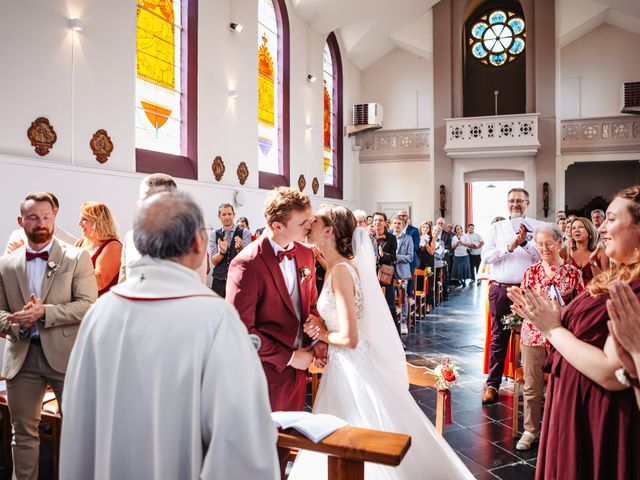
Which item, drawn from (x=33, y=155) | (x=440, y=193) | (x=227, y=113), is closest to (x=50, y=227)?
(x=33, y=155)

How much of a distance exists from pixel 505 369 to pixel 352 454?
4.08 m

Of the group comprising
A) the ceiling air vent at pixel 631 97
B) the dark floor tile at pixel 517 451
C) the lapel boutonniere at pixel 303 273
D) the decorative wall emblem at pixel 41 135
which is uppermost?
the ceiling air vent at pixel 631 97

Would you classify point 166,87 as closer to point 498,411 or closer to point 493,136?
point 498,411

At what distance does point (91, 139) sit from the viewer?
6375 mm

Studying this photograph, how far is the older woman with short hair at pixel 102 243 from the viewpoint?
329 centimetres

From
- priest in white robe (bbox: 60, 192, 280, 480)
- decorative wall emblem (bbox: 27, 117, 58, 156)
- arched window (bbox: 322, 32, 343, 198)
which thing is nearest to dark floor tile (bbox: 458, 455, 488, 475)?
priest in white robe (bbox: 60, 192, 280, 480)

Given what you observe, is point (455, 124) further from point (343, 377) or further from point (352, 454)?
point (352, 454)

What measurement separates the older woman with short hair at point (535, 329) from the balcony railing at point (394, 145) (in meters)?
11.8

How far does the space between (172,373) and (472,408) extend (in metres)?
3.84

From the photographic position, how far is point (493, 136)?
540 inches

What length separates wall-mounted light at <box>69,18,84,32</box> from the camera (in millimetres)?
6000

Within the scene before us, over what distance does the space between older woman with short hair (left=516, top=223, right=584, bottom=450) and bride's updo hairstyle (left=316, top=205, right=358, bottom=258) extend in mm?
1702

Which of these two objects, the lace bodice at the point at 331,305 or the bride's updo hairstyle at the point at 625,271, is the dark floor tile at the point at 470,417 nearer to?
the lace bodice at the point at 331,305

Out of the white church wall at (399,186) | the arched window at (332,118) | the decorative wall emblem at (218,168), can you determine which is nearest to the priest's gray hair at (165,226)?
the decorative wall emblem at (218,168)
